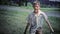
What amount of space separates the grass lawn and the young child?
66 millimetres

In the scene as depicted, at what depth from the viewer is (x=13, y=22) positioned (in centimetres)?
232

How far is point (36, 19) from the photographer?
227 centimetres

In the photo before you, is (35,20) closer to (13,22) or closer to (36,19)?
(36,19)

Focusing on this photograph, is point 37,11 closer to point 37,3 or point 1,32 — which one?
point 37,3

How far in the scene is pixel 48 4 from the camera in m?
2.32

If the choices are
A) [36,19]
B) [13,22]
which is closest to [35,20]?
[36,19]

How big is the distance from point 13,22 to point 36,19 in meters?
0.31

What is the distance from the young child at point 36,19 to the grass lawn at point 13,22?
0.22 ft

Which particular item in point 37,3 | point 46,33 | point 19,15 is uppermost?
point 37,3

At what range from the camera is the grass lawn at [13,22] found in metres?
2.30

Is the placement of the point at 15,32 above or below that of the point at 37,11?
below

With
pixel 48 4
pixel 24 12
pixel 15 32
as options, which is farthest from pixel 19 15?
pixel 48 4

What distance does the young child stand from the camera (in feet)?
7.44

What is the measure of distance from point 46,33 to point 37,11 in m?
0.32
